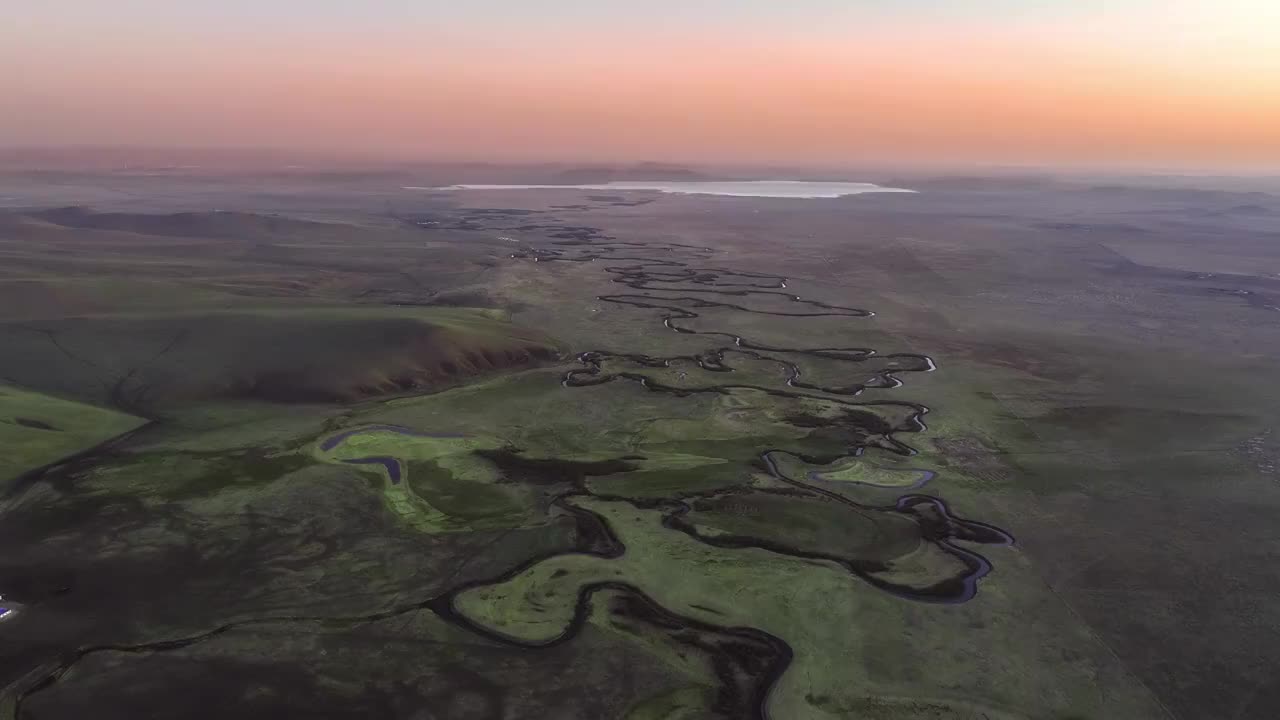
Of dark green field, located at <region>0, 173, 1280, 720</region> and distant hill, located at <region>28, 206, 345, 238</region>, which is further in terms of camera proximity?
distant hill, located at <region>28, 206, 345, 238</region>

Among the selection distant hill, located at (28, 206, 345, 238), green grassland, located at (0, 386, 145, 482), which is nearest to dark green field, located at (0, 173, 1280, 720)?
green grassland, located at (0, 386, 145, 482)

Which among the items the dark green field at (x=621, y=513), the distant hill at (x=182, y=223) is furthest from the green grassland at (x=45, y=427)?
the distant hill at (x=182, y=223)

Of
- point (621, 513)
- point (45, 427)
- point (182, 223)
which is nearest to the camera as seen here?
point (621, 513)

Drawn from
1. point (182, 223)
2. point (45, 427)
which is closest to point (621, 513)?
point (45, 427)

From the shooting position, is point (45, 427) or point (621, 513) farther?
point (45, 427)

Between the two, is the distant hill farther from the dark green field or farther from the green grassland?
the green grassland

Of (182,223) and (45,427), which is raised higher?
(182,223)

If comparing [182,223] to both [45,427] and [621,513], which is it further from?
[621,513]

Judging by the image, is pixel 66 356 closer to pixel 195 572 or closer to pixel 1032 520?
pixel 195 572
